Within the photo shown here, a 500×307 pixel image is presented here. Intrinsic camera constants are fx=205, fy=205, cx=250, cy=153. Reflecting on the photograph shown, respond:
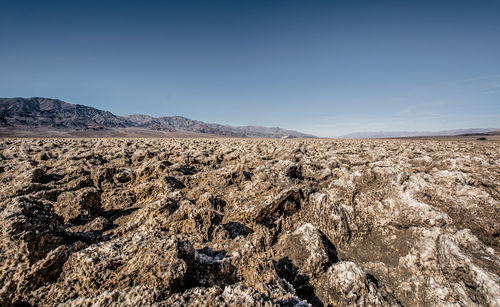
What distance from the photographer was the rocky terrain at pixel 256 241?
79.8 inches

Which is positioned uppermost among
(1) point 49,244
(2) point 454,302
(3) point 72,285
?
(1) point 49,244

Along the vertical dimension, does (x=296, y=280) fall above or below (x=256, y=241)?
below

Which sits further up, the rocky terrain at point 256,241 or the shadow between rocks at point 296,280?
the rocky terrain at point 256,241

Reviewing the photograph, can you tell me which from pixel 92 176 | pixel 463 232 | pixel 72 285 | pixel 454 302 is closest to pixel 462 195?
pixel 463 232

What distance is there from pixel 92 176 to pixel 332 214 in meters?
6.20

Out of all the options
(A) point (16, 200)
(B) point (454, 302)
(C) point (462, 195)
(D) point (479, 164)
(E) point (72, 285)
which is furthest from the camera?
(D) point (479, 164)

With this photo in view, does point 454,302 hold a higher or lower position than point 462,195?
lower

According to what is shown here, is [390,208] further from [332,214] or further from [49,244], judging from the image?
[49,244]

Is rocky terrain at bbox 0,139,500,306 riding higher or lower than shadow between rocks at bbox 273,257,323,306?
higher

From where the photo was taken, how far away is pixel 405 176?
15.4ft

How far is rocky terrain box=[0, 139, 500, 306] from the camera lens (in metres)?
2.03

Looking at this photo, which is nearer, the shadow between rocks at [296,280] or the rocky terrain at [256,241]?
the rocky terrain at [256,241]

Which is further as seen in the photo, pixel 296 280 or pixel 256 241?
pixel 256 241

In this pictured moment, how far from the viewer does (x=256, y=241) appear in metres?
3.38
